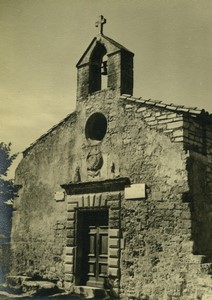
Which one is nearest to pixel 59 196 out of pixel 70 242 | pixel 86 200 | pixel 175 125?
pixel 86 200

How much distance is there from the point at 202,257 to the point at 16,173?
5.88m

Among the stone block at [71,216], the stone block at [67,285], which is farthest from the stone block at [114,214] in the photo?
the stone block at [67,285]

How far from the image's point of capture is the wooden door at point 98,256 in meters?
8.13

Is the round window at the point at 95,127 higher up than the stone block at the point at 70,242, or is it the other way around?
the round window at the point at 95,127

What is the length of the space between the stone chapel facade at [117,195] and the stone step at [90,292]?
0.18 metres

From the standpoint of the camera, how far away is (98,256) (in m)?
8.27

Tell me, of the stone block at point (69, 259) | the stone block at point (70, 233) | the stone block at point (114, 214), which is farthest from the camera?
the stone block at point (70, 233)

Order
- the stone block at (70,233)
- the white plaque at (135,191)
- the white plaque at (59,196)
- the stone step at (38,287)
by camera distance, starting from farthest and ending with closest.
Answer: the white plaque at (59,196) < the stone block at (70,233) < the stone step at (38,287) < the white plaque at (135,191)

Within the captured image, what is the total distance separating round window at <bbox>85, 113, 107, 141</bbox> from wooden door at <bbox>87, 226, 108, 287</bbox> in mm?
2087

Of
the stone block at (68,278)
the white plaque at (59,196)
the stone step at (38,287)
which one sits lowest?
the stone step at (38,287)

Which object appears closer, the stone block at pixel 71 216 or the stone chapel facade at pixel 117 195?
the stone chapel facade at pixel 117 195

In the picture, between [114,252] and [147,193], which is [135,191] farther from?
[114,252]

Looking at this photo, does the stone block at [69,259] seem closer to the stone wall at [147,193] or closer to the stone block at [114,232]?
the stone wall at [147,193]

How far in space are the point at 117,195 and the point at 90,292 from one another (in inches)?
80.0
